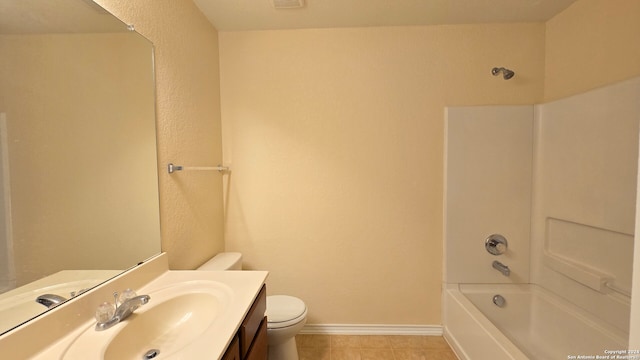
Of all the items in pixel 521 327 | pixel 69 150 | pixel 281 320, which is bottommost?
pixel 521 327

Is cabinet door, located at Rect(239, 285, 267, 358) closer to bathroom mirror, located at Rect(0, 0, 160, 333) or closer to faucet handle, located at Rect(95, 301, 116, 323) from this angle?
faucet handle, located at Rect(95, 301, 116, 323)

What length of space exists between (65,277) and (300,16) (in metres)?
1.91

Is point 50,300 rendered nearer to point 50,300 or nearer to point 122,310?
point 50,300

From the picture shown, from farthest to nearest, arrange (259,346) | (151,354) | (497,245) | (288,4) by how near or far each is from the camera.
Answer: (497,245) < (288,4) < (259,346) < (151,354)

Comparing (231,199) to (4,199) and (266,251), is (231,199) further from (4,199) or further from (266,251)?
(4,199)

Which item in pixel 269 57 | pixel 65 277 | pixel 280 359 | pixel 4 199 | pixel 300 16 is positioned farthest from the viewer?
pixel 269 57

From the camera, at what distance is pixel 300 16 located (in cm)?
174

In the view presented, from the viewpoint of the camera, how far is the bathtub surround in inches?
53.1

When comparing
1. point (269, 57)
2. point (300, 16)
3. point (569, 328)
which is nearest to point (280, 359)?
point (569, 328)

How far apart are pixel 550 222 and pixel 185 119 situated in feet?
8.60

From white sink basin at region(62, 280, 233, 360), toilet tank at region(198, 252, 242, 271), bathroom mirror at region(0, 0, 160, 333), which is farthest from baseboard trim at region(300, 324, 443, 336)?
bathroom mirror at region(0, 0, 160, 333)

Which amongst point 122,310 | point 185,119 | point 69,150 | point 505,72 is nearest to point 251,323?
point 122,310

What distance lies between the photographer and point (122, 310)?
85 cm

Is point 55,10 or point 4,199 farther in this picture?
point 55,10
